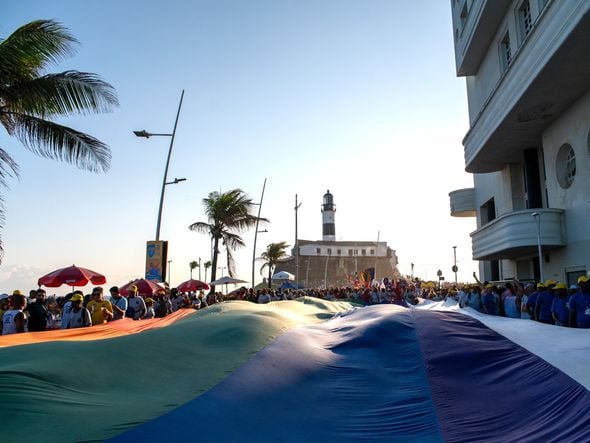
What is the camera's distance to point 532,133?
21.8 m

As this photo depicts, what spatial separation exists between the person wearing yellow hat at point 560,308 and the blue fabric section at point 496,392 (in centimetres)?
502

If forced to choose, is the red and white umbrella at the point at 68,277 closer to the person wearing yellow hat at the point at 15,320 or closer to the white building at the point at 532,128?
the person wearing yellow hat at the point at 15,320

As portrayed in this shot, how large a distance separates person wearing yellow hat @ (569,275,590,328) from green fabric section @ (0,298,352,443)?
6.31 m

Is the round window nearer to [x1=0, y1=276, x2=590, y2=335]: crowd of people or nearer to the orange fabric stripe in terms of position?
→ [x1=0, y1=276, x2=590, y2=335]: crowd of people

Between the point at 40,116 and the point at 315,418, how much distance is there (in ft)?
37.2

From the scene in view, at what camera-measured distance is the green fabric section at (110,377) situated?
136 inches

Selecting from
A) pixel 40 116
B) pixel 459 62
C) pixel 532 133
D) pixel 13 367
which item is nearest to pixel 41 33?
pixel 40 116

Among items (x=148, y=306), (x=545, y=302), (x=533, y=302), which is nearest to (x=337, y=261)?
(x=148, y=306)

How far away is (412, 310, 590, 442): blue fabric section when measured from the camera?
3975 mm

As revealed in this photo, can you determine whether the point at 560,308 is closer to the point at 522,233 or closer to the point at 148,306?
the point at 148,306

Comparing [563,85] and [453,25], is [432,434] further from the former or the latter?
[453,25]

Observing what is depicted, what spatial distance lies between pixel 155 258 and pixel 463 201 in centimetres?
2514

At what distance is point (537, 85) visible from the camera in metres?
16.9

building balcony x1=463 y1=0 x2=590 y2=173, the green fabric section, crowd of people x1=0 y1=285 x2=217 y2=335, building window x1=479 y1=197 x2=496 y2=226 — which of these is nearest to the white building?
building balcony x1=463 y1=0 x2=590 y2=173
